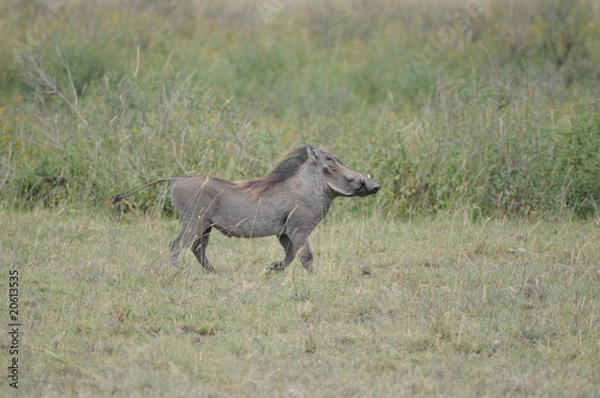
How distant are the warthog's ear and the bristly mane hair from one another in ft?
0.12

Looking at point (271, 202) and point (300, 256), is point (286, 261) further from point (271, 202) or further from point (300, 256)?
point (271, 202)

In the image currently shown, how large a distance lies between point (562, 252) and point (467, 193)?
2.12m

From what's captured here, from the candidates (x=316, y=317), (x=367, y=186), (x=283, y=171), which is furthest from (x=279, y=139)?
(x=316, y=317)

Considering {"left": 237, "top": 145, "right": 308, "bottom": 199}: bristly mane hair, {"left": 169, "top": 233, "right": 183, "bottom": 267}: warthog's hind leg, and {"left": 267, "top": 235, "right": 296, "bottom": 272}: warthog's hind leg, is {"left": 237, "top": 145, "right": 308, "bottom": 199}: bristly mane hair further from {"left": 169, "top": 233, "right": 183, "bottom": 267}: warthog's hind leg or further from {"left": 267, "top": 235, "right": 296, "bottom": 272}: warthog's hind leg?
{"left": 169, "top": 233, "right": 183, "bottom": 267}: warthog's hind leg

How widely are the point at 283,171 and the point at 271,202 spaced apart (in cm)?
32

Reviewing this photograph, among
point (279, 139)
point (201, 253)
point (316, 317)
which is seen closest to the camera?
point (316, 317)

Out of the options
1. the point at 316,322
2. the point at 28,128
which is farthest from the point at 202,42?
the point at 316,322

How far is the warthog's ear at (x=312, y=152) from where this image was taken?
7.06m

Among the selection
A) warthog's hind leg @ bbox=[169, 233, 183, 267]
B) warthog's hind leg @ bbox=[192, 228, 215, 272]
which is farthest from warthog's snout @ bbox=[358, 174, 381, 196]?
warthog's hind leg @ bbox=[169, 233, 183, 267]

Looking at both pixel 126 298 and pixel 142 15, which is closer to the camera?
pixel 126 298

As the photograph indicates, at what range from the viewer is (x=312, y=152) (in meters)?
7.09

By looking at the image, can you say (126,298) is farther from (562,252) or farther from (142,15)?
(142,15)

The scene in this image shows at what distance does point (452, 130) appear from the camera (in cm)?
1008

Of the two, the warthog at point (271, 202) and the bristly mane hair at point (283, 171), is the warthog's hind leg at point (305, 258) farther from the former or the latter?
the bristly mane hair at point (283, 171)
